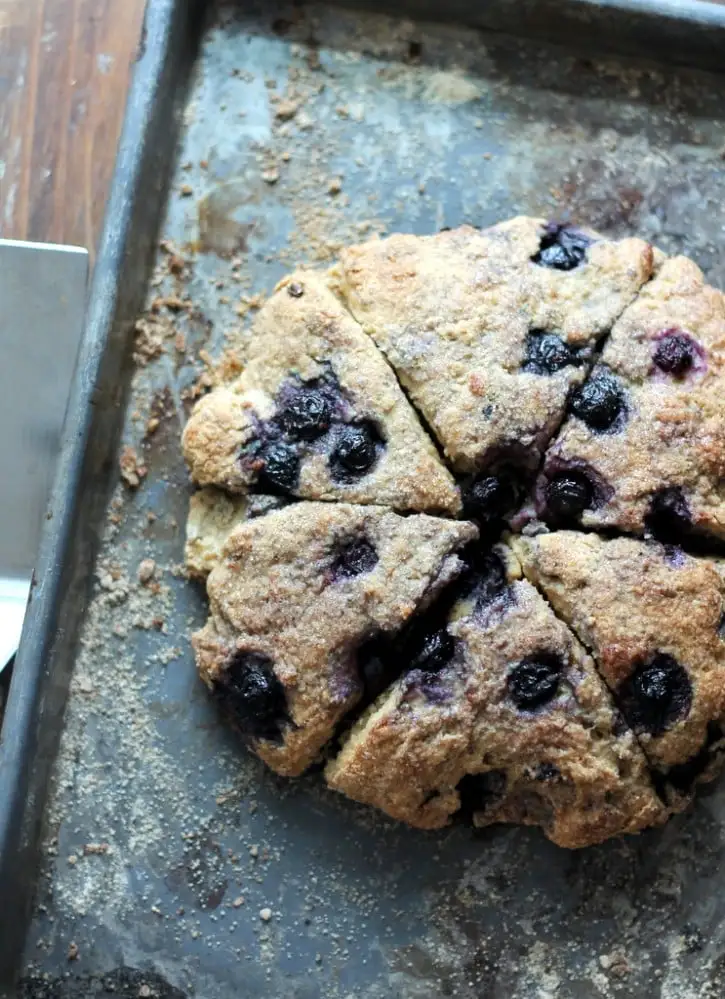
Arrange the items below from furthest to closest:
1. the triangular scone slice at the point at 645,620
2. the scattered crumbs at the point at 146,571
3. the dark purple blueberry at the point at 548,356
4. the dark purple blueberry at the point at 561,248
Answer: the scattered crumbs at the point at 146,571 → the dark purple blueberry at the point at 561,248 → the dark purple blueberry at the point at 548,356 → the triangular scone slice at the point at 645,620

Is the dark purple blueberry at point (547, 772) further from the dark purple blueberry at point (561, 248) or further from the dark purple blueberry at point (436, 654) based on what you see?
the dark purple blueberry at point (561, 248)

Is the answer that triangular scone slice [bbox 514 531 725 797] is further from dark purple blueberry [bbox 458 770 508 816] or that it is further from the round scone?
dark purple blueberry [bbox 458 770 508 816]

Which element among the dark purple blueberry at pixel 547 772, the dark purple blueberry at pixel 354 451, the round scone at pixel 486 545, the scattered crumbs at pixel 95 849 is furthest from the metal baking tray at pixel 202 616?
the dark purple blueberry at pixel 354 451

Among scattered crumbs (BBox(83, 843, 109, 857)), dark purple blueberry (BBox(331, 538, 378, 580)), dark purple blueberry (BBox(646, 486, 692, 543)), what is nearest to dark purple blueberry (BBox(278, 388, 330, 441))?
dark purple blueberry (BBox(331, 538, 378, 580))

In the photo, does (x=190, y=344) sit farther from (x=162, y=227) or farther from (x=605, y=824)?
(x=605, y=824)

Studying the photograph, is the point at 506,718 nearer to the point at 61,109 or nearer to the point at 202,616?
the point at 202,616

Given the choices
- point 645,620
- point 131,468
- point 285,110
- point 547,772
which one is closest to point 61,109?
point 285,110
